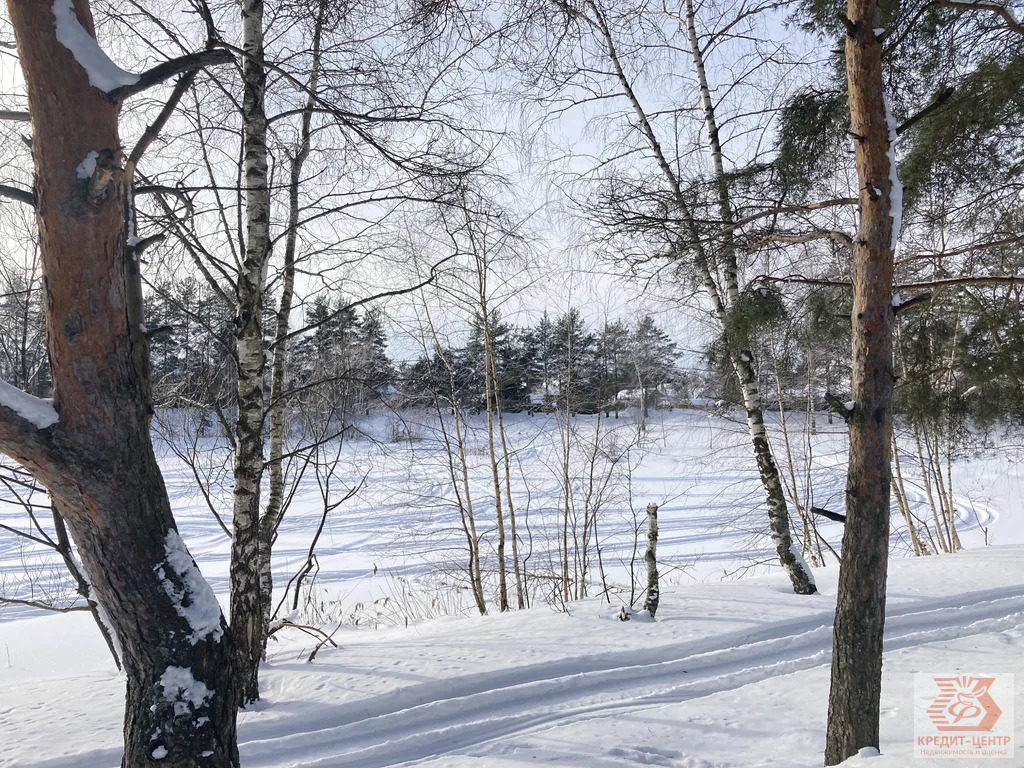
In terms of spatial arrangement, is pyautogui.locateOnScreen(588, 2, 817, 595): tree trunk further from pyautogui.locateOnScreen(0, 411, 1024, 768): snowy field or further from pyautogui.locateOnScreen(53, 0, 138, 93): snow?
pyautogui.locateOnScreen(53, 0, 138, 93): snow

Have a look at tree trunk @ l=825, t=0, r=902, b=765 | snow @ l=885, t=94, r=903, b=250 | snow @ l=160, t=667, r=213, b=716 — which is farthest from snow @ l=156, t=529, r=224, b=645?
snow @ l=885, t=94, r=903, b=250

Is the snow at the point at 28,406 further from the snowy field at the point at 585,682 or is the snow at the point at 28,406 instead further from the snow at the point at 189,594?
the snowy field at the point at 585,682

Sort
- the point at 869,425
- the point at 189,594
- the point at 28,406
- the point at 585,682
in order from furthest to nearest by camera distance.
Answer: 1. the point at 585,682
2. the point at 869,425
3. the point at 189,594
4. the point at 28,406

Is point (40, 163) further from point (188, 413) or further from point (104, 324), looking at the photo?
point (188, 413)

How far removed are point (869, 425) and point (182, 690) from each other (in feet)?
10.7

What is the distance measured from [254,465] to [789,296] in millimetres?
4810

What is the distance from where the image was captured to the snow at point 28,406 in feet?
6.53

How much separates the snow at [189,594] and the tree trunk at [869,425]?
115 inches

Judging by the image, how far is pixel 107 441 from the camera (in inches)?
83.6

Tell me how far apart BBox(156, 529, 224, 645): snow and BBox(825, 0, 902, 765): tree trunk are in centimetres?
293

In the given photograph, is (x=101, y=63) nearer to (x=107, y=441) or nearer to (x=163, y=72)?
(x=163, y=72)

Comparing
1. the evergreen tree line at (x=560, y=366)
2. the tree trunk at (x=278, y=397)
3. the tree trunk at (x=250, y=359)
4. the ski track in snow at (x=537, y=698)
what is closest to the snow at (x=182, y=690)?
the ski track in snow at (x=537, y=698)

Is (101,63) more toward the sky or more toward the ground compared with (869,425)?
more toward the sky

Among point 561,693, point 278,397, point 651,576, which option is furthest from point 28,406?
point 651,576
